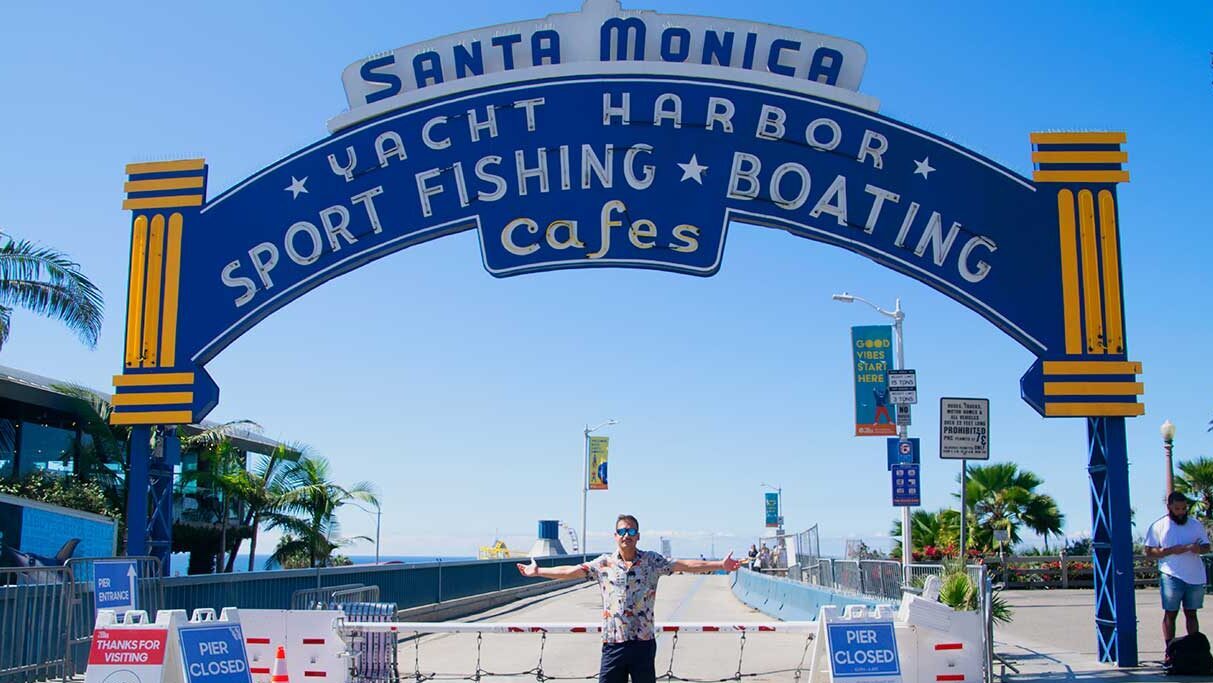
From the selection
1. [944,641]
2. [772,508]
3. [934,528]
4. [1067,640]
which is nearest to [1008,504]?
[934,528]

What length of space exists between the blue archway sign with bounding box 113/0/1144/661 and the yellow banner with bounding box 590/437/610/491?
44.5 metres

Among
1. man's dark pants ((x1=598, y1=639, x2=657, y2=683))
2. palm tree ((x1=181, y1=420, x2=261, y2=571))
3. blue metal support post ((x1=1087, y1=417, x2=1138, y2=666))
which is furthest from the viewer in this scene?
palm tree ((x1=181, y1=420, x2=261, y2=571))

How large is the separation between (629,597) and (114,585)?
729 centimetres

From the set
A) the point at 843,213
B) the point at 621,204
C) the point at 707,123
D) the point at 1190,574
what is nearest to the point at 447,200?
the point at 621,204

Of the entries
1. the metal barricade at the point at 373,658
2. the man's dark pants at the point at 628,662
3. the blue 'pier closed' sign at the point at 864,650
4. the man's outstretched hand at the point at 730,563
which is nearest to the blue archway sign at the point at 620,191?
the metal barricade at the point at 373,658

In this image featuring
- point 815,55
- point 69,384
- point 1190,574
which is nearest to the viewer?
point 1190,574

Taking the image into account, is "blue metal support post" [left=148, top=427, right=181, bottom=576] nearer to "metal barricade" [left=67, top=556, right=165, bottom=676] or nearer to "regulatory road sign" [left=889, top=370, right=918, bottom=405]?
"metal barricade" [left=67, top=556, right=165, bottom=676]

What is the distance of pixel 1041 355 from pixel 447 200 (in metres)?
8.12

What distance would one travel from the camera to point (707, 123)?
1573cm

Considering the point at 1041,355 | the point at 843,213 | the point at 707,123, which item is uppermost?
the point at 707,123

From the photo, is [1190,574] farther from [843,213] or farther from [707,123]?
[707,123]

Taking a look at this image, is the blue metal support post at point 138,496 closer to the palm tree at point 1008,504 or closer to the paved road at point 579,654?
the paved road at point 579,654

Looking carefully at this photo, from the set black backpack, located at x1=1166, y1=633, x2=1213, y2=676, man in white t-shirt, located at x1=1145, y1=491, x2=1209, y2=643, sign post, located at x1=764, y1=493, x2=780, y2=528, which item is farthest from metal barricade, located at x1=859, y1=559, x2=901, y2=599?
sign post, located at x1=764, y1=493, x2=780, y2=528

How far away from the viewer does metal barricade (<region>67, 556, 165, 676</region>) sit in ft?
43.4
